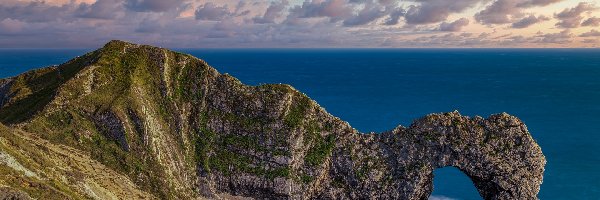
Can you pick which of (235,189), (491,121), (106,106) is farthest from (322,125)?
(106,106)

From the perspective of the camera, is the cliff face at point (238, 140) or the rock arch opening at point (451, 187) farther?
the rock arch opening at point (451, 187)

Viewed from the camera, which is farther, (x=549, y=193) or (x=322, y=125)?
(x=549, y=193)

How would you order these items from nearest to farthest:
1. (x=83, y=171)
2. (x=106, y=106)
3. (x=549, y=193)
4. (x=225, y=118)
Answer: (x=83, y=171) < (x=106, y=106) < (x=225, y=118) < (x=549, y=193)

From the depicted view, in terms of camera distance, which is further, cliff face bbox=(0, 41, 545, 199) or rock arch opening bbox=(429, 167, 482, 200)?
rock arch opening bbox=(429, 167, 482, 200)

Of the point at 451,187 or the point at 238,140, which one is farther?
the point at 451,187

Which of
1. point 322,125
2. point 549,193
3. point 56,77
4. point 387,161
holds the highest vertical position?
point 56,77

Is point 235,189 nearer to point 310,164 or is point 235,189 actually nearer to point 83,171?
point 310,164

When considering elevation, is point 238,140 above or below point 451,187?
above

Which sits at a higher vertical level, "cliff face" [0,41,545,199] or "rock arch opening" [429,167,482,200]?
A: "cliff face" [0,41,545,199]
